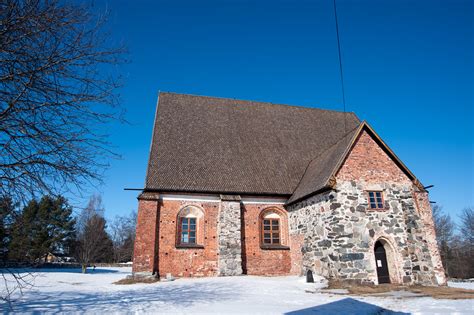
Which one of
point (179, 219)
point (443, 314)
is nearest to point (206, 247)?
point (179, 219)

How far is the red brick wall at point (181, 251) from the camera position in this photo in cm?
1479

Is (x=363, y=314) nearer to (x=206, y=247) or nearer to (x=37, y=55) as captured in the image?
(x=37, y=55)

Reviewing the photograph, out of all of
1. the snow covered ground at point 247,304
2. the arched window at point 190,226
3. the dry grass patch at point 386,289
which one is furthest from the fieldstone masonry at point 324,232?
the snow covered ground at point 247,304

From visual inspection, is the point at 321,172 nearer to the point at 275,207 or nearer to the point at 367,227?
the point at 367,227

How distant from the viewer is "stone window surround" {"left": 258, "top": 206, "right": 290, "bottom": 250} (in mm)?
16348

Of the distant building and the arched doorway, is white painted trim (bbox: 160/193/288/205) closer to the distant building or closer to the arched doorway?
the distant building

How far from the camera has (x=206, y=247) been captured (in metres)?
15.5

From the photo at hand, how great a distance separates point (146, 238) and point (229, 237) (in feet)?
13.7

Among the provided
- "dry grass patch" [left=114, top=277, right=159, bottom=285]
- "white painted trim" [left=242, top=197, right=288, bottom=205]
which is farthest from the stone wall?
"dry grass patch" [left=114, top=277, right=159, bottom=285]

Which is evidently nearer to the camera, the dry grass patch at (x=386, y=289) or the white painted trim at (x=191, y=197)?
the dry grass patch at (x=386, y=289)

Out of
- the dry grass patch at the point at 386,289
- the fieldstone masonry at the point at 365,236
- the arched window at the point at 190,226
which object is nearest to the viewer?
the dry grass patch at the point at 386,289

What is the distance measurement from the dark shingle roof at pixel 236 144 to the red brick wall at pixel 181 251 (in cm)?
128

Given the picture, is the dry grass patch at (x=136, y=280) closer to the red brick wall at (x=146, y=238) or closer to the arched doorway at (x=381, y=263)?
the red brick wall at (x=146, y=238)

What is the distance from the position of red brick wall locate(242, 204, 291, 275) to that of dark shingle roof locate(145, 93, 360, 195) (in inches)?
58.1
